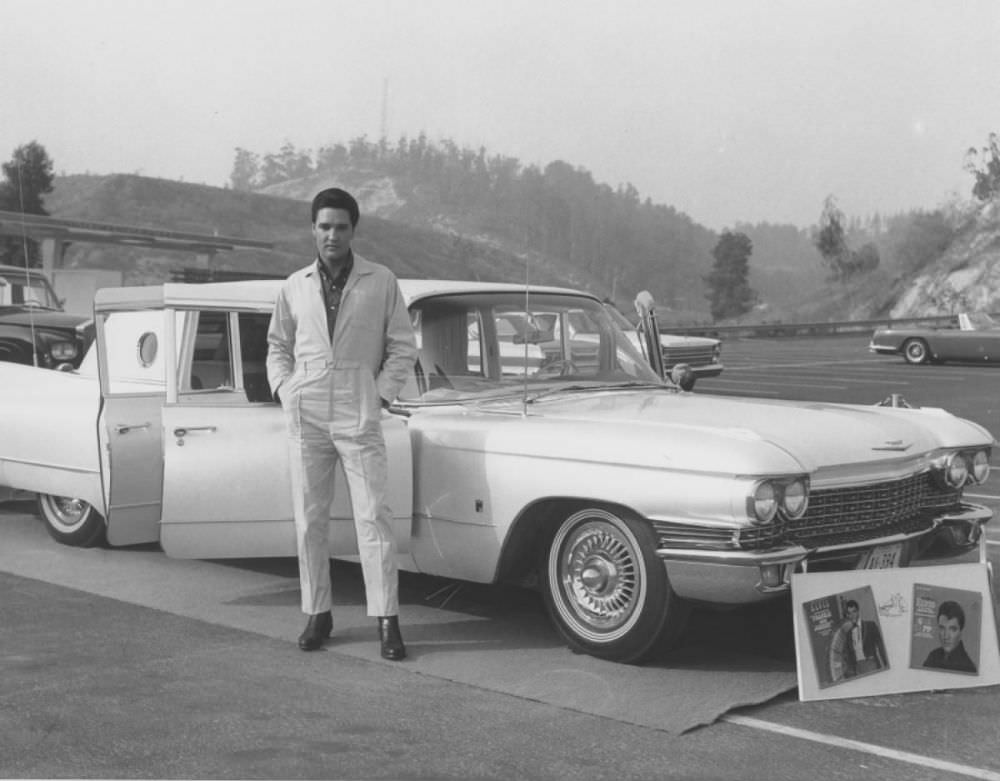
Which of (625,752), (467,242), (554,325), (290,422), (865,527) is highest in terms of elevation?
(467,242)

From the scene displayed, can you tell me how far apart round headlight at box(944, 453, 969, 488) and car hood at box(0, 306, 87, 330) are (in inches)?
456

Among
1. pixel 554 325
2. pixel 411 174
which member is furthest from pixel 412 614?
pixel 411 174

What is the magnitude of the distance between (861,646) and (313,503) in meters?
2.25

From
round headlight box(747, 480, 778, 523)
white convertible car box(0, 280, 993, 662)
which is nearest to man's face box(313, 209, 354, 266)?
white convertible car box(0, 280, 993, 662)

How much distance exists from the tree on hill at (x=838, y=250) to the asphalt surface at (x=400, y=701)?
8841 cm

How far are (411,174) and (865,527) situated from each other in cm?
1069

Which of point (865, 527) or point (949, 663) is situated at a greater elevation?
point (865, 527)

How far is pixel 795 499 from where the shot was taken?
493 cm

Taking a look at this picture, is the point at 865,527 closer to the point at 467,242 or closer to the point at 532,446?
the point at 532,446

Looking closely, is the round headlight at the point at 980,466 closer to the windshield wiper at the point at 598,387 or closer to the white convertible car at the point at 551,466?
the white convertible car at the point at 551,466

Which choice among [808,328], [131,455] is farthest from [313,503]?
[808,328]

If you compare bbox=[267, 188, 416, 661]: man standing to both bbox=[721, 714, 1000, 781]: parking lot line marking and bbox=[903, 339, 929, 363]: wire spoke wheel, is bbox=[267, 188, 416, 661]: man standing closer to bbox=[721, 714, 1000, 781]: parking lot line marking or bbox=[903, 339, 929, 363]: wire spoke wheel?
bbox=[721, 714, 1000, 781]: parking lot line marking

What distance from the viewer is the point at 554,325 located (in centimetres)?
655

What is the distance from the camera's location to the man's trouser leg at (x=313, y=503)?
5.49m
